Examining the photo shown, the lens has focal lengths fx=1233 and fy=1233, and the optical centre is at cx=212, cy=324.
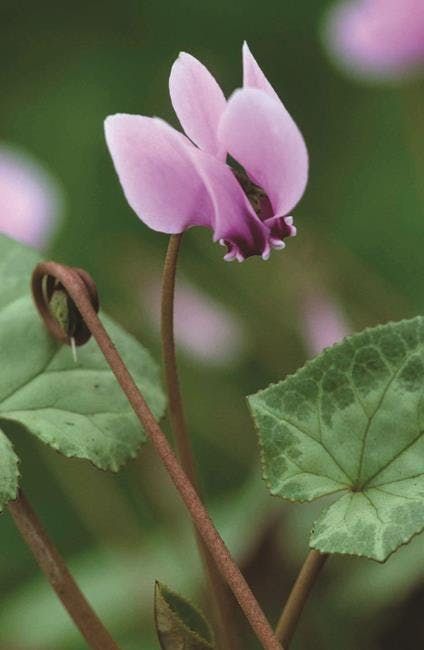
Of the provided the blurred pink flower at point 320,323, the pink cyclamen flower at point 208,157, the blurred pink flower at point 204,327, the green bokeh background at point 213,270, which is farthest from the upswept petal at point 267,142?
the blurred pink flower at point 204,327

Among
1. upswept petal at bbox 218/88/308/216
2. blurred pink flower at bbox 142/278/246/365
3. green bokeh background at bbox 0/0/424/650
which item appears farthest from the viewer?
blurred pink flower at bbox 142/278/246/365

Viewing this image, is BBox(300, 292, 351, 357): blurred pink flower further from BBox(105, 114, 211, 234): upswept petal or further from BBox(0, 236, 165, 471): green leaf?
BBox(105, 114, 211, 234): upswept petal

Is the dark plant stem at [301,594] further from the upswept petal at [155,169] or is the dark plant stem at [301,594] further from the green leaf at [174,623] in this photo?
the upswept petal at [155,169]

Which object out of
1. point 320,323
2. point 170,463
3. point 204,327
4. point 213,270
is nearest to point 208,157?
point 170,463

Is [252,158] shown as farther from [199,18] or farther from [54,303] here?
[199,18]

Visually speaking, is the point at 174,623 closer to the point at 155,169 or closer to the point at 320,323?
the point at 155,169

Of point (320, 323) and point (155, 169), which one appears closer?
point (155, 169)

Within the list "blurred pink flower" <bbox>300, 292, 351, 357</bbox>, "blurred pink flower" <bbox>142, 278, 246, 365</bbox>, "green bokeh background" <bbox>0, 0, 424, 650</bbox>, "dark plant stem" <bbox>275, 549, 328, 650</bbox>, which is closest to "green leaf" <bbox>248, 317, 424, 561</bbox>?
"dark plant stem" <bbox>275, 549, 328, 650</bbox>
